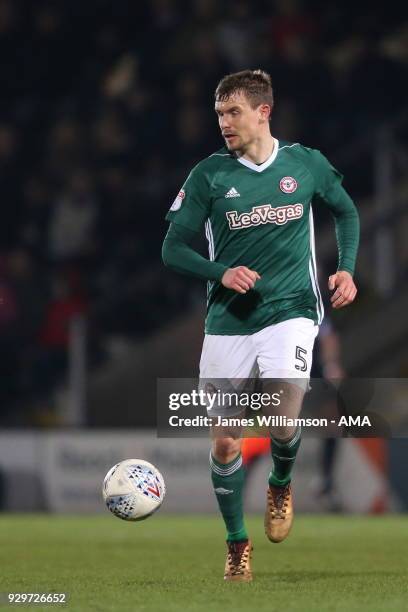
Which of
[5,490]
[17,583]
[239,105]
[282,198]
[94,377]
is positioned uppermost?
[239,105]

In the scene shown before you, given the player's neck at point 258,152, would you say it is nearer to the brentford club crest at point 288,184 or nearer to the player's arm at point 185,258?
the brentford club crest at point 288,184

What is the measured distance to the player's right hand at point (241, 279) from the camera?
21.0 ft

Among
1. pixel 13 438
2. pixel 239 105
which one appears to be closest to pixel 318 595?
pixel 239 105

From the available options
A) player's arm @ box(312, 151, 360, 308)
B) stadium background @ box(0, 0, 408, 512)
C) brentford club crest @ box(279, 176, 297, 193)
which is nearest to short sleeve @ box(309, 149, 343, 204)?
player's arm @ box(312, 151, 360, 308)

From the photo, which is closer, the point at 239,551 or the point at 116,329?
the point at 239,551

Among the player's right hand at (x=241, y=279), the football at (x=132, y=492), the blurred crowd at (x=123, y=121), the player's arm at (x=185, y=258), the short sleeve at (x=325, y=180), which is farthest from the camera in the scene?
the blurred crowd at (x=123, y=121)

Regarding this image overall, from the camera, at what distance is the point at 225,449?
267 inches

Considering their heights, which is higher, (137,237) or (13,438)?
(137,237)

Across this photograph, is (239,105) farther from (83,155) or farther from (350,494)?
(83,155)

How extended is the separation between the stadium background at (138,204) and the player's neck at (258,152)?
223 inches

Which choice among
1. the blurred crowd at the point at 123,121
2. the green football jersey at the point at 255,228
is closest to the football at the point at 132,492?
the green football jersey at the point at 255,228

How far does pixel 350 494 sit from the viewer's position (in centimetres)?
1280

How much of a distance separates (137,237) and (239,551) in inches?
339

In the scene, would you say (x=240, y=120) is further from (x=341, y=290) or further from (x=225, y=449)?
(x=225, y=449)
